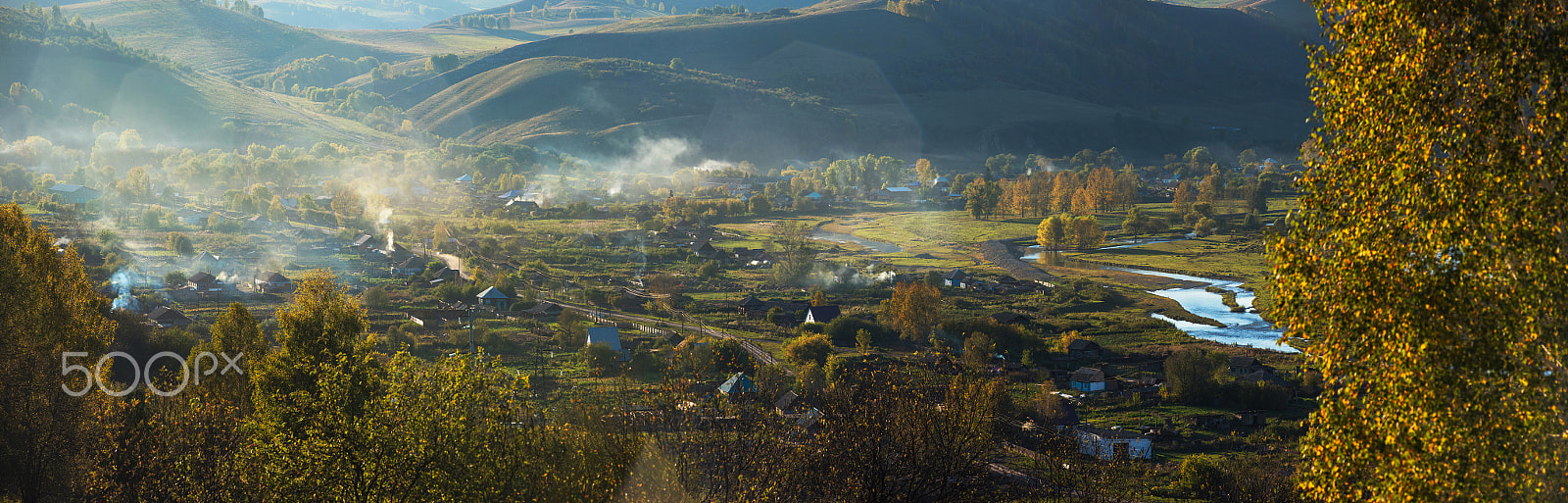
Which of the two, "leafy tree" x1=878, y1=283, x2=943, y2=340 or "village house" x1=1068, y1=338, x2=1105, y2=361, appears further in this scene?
"leafy tree" x1=878, y1=283, x2=943, y2=340

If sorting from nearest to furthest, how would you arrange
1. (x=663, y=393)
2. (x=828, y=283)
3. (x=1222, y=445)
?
(x=663, y=393) < (x=1222, y=445) < (x=828, y=283)

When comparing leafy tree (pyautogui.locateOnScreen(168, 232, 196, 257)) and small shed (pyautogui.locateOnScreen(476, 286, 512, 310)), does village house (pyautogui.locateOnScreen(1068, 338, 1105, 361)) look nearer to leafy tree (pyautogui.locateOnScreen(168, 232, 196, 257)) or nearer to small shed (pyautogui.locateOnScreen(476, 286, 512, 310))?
small shed (pyautogui.locateOnScreen(476, 286, 512, 310))

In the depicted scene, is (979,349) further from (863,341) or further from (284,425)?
(284,425)

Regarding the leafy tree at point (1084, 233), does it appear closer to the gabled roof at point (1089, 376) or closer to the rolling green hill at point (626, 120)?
the gabled roof at point (1089, 376)

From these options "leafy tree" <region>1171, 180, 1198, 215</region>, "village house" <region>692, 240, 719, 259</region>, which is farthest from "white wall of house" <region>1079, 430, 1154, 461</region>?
"leafy tree" <region>1171, 180, 1198, 215</region>

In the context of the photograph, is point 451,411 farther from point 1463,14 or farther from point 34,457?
point 1463,14

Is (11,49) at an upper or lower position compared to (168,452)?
upper

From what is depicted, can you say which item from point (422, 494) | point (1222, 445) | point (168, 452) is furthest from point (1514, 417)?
point (1222, 445)
